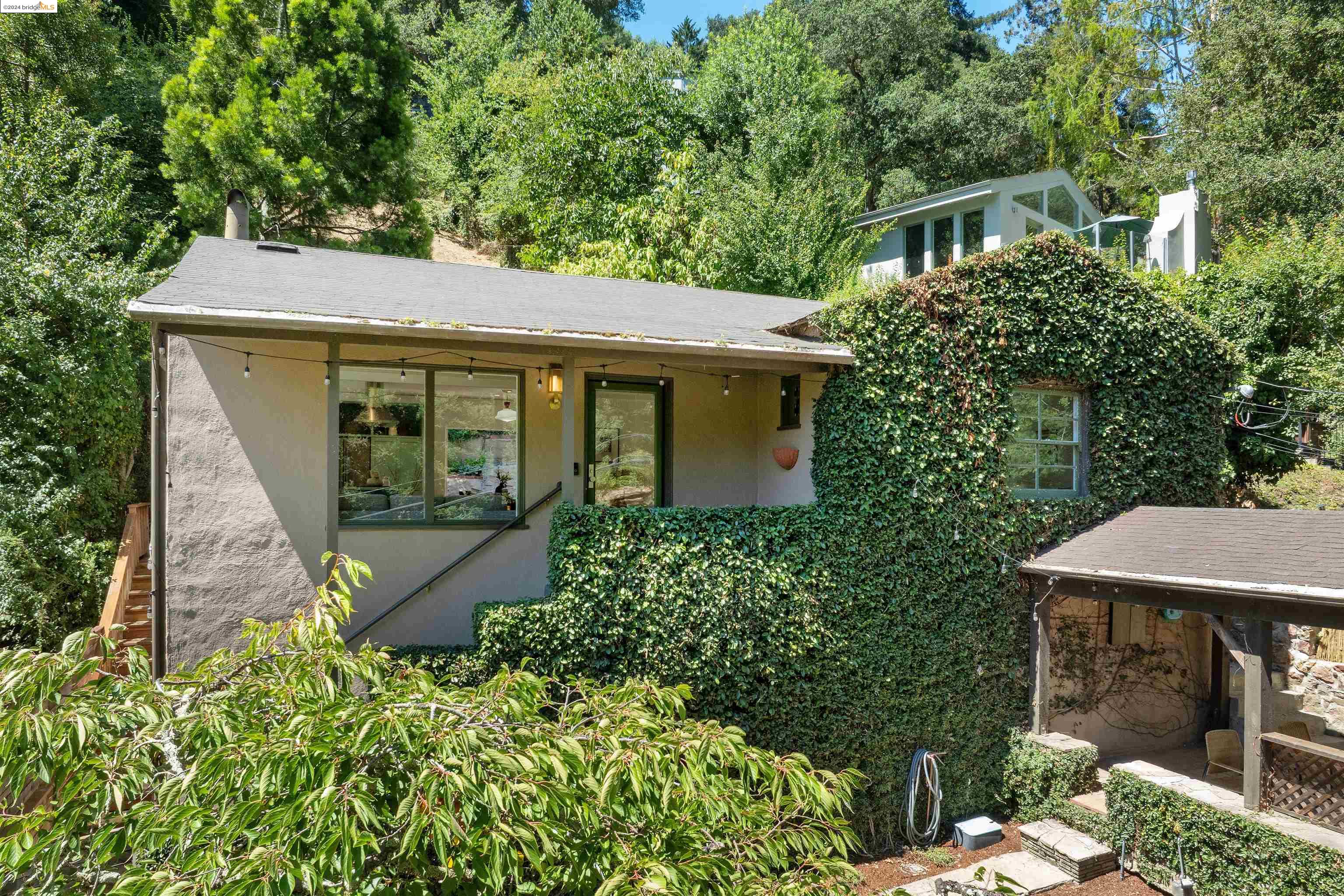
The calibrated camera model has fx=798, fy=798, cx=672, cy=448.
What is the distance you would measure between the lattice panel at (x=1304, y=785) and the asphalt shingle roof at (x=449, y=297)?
5557 mm

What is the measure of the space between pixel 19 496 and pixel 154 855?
920cm

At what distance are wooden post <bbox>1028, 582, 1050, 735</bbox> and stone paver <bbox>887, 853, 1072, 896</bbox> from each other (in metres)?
1.55

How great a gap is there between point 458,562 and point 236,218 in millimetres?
6069

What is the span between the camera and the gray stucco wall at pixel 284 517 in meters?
6.66

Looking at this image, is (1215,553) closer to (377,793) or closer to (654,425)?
(654,425)

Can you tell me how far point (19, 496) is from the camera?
9742mm

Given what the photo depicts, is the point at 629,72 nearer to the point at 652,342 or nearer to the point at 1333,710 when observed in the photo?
the point at 652,342

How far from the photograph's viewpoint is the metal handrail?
24.5ft

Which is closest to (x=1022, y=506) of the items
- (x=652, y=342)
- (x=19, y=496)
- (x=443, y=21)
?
(x=652, y=342)

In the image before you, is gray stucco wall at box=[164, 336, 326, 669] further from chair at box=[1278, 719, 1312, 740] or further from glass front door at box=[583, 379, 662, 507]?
chair at box=[1278, 719, 1312, 740]

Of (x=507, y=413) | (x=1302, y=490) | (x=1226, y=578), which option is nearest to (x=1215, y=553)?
(x=1226, y=578)

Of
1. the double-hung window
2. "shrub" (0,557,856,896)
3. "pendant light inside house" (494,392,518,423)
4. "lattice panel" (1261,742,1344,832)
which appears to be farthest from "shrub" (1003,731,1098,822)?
"shrub" (0,557,856,896)

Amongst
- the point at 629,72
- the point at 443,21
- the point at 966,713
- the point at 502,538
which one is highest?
the point at 443,21

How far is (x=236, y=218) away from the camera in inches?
414
